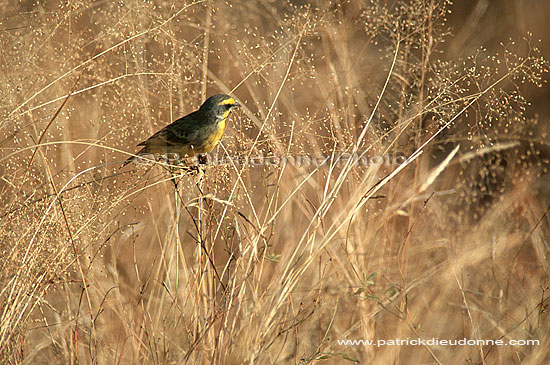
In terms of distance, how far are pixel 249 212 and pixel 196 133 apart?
2.11 ft

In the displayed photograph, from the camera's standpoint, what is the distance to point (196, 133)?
300cm

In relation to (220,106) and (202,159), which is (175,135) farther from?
(202,159)

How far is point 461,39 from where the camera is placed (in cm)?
541

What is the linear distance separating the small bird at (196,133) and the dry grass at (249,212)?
0.36 feet

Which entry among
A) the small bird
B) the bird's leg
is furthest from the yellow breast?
the bird's leg

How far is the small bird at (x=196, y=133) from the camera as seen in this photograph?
2.99 meters

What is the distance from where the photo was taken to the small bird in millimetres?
2994

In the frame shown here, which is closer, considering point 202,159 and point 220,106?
point 202,159

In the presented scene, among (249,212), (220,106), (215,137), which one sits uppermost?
(220,106)

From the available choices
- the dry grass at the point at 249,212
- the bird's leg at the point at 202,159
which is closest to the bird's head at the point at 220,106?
the dry grass at the point at 249,212

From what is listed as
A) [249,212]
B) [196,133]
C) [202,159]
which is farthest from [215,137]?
[249,212]

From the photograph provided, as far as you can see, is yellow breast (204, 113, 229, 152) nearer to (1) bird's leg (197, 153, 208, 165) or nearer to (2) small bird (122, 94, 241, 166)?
(2) small bird (122, 94, 241, 166)

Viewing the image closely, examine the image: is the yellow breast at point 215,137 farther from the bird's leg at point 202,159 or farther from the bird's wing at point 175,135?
the bird's leg at point 202,159

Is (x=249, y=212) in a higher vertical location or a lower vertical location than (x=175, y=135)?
lower
